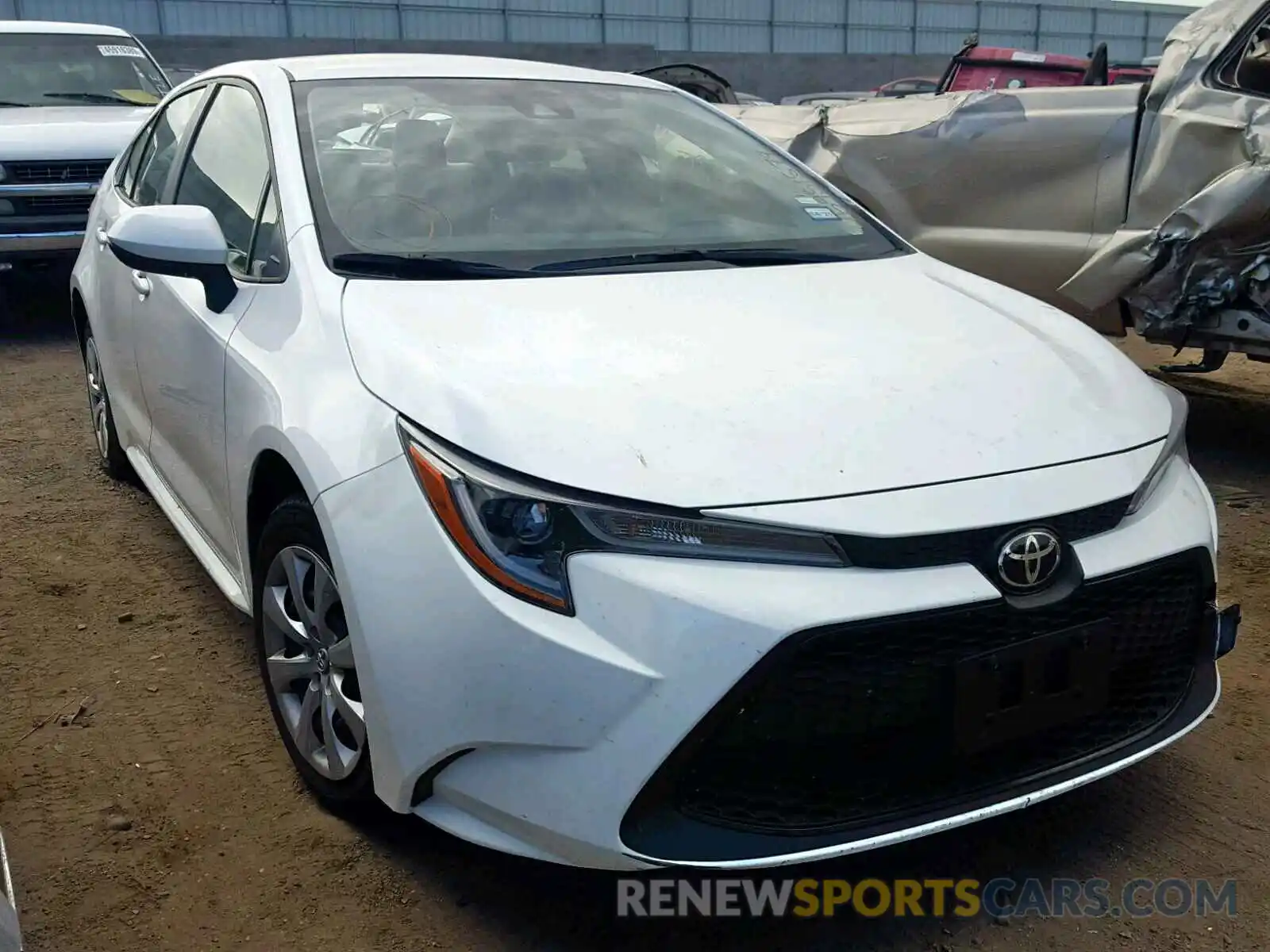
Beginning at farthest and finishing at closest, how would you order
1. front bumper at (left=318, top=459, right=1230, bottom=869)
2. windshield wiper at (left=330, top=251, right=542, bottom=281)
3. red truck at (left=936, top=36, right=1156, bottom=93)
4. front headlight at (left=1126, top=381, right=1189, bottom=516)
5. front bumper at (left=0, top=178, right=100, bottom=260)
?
red truck at (left=936, top=36, right=1156, bottom=93), front bumper at (left=0, top=178, right=100, bottom=260), windshield wiper at (left=330, top=251, right=542, bottom=281), front headlight at (left=1126, top=381, right=1189, bottom=516), front bumper at (left=318, top=459, right=1230, bottom=869)

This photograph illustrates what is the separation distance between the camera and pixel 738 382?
7.10ft

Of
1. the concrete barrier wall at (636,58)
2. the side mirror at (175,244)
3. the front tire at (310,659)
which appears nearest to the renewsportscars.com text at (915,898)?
the front tire at (310,659)

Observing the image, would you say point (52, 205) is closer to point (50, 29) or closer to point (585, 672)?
point (50, 29)

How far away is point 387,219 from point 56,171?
5.15 meters

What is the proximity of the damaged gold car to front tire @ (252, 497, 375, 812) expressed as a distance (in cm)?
326

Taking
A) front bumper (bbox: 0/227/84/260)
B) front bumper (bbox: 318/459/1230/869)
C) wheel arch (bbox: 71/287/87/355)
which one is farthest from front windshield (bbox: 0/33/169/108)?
front bumper (bbox: 318/459/1230/869)

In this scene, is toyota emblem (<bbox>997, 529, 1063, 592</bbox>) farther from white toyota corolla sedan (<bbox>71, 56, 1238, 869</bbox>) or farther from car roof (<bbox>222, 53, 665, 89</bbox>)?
car roof (<bbox>222, 53, 665, 89</bbox>)

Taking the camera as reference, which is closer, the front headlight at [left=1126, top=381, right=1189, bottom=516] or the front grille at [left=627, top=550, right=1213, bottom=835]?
the front grille at [left=627, top=550, right=1213, bottom=835]

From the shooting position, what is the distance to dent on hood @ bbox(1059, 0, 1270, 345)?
162 inches

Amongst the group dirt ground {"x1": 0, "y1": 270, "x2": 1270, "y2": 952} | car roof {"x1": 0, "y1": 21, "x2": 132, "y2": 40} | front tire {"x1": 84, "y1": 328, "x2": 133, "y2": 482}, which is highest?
car roof {"x1": 0, "y1": 21, "x2": 132, "y2": 40}

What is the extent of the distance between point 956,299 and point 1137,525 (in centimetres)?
76

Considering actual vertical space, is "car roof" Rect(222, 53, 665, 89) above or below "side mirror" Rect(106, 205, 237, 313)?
above

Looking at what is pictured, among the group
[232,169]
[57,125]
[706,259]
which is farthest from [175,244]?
[57,125]

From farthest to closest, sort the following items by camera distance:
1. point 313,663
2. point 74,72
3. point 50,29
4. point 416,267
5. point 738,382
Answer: point 50,29 < point 74,72 < point 416,267 < point 313,663 < point 738,382
